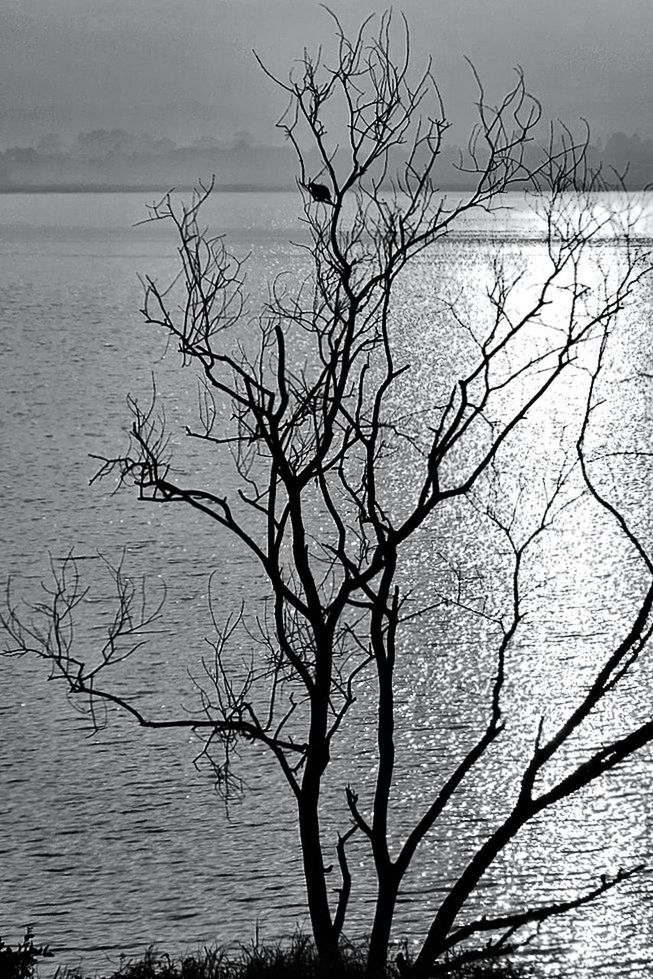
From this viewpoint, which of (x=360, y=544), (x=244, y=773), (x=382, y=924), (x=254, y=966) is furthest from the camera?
(x=360, y=544)

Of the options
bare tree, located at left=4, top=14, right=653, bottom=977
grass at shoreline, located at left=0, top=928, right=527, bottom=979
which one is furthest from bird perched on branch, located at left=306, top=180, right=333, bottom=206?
grass at shoreline, located at left=0, top=928, right=527, bottom=979

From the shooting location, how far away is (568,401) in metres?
24.8

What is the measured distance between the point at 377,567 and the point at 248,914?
2.82 m

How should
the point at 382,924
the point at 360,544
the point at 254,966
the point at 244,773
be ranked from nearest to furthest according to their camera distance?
the point at 382,924 → the point at 254,966 → the point at 244,773 → the point at 360,544

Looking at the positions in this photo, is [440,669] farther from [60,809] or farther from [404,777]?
[60,809]

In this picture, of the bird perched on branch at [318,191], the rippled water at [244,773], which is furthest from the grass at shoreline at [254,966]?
the bird perched on branch at [318,191]

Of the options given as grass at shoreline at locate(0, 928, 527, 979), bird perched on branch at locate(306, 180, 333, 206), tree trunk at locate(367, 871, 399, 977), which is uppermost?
bird perched on branch at locate(306, 180, 333, 206)

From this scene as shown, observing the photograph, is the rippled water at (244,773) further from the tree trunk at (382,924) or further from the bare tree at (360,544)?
the tree trunk at (382,924)

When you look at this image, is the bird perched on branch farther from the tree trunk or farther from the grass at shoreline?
the grass at shoreline

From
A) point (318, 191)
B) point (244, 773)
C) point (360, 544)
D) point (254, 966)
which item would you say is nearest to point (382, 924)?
point (254, 966)

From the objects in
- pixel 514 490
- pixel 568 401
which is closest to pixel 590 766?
pixel 514 490

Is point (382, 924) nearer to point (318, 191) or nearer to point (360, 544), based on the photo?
point (318, 191)

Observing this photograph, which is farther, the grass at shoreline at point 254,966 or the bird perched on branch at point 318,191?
the grass at shoreline at point 254,966

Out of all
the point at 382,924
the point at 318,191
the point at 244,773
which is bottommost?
the point at 244,773
